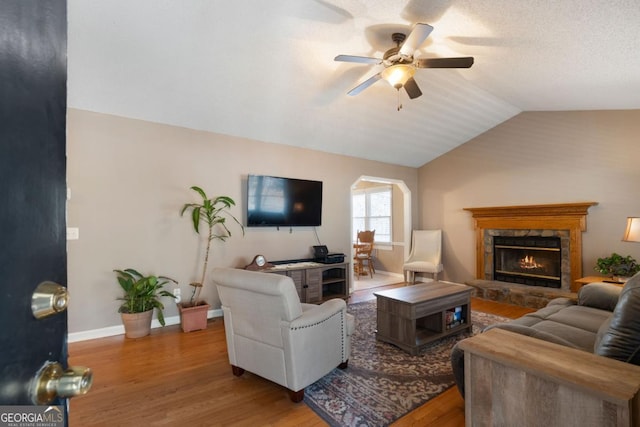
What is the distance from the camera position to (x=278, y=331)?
203cm

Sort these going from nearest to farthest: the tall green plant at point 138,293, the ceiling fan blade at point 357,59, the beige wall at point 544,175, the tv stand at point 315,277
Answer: the ceiling fan blade at point 357,59, the tall green plant at point 138,293, the beige wall at point 544,175, the tv stand at point 315,277

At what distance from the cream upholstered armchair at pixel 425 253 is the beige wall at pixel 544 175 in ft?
1.11

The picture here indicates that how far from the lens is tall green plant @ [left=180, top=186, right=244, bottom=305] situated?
3.68m

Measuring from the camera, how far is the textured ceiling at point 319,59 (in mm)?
2316

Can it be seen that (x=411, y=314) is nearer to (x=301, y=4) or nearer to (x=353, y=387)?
(x=353, y=387)

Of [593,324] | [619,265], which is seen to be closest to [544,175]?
[619,265]

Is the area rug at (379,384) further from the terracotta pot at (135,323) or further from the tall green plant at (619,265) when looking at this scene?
the tall green plant at (619,265)

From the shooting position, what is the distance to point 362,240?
744cm

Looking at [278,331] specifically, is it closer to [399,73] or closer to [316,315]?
[316,315]

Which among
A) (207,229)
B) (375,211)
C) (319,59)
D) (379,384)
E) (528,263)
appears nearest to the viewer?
(379,384)

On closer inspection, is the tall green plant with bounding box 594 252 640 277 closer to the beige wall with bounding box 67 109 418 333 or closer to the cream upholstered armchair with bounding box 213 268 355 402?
the cream upholstered armchair with bounding box 213 268 355 402

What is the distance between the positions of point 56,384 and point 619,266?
17.8ft

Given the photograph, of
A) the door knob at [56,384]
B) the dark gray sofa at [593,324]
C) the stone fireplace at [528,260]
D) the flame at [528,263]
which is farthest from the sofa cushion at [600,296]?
the door knob at [56,384]

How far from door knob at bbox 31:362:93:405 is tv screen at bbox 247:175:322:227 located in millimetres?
3668
